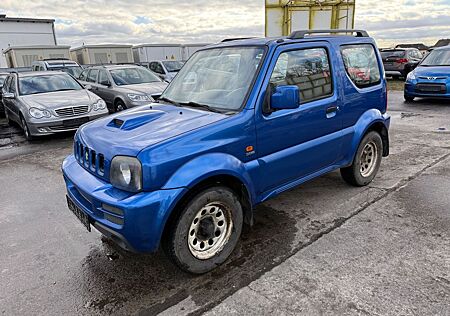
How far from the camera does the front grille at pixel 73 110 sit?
774 cm

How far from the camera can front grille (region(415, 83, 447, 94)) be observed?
1013cm

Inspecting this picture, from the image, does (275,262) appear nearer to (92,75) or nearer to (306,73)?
(306,73)

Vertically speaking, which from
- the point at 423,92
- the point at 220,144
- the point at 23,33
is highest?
the point at 23,33

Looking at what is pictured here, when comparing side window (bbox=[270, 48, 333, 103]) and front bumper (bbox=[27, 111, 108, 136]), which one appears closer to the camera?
side window (bbox=[270, 48, 333, 103])

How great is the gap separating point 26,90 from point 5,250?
6459 mm

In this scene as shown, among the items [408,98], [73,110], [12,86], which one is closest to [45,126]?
[73,110]

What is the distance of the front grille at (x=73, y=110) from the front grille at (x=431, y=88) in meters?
9.56

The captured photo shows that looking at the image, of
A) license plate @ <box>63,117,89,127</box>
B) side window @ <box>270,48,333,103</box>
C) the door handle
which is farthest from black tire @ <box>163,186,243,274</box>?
license plate @ <box>63,117,89,127</box>

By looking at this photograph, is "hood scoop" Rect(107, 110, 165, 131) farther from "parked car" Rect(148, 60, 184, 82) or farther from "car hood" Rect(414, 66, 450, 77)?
"parked car" Rect(148, 60, 184, 82)

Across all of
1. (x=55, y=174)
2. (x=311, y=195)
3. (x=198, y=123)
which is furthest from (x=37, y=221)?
(x=311, y=195)

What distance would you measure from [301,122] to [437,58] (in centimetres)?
1035

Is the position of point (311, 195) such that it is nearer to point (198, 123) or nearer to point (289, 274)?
point (289, 274)

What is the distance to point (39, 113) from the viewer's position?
25.1 feet

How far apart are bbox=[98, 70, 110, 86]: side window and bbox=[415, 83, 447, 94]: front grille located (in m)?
9.37
